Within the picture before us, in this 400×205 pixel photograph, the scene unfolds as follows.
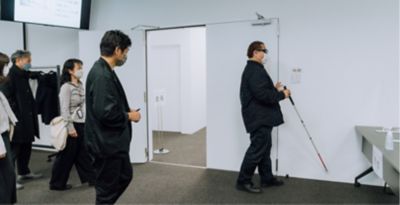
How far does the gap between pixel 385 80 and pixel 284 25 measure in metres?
1.19

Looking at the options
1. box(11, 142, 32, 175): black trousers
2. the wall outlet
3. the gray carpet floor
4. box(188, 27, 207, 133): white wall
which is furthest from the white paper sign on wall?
box(188, 27, 207, 133): white wall

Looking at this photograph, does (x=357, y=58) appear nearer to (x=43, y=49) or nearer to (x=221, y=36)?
(x=221, y=36)

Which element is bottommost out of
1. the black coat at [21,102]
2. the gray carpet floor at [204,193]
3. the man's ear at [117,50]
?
the gray carpet floor at [204,193]

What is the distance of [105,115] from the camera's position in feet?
6.49

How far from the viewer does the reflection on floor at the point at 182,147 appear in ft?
14.6

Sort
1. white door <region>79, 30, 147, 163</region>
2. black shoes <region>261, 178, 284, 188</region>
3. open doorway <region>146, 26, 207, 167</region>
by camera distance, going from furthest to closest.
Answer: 1. open doorway <region>146, 26, 207, 167</region>
2. white door <region>79, 30, 147, 163</region>
3. black shoes <region>261, 178, 284, 188</region>

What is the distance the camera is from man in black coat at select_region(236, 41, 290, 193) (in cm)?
309

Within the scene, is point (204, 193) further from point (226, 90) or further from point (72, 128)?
point (72, 128)

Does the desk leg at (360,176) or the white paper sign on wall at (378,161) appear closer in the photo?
the white paper sign on wall at (378,161)

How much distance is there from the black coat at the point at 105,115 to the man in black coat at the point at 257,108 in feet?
4.73

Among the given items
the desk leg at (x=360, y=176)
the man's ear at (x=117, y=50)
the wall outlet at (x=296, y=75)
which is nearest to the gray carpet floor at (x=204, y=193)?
the desk leg at (x=360, y=176)

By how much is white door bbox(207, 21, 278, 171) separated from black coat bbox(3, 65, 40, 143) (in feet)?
6.70

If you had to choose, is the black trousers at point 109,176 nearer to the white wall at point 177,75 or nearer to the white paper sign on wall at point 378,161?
the white paper sign on wall at point 378,161

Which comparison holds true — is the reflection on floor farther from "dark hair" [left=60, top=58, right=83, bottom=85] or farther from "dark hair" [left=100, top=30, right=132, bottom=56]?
"dark hair" [left=100, top=30, right=132, bottom=56]
